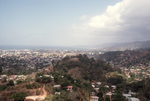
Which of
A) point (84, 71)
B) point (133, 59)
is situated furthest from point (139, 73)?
point (133, 59)

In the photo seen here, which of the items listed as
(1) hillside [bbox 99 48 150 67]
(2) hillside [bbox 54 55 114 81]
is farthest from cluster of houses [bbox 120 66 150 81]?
(1) hillside [bbox 99 48 150 67]

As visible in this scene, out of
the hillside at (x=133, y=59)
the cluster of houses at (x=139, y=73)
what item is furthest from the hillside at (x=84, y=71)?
the hillside at (x=133, y=59)

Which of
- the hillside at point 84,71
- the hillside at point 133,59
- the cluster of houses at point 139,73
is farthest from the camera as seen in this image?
the hillside at point 133,59

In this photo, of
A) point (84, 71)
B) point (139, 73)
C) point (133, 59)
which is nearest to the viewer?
point (84, 71)

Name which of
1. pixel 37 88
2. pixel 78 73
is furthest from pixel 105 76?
pixel 37 88

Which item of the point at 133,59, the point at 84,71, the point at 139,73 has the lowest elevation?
the point at 139,73

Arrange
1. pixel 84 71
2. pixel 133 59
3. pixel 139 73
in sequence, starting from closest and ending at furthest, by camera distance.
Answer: pixel 84 71 → pixel 139 73 → pixel 133 59

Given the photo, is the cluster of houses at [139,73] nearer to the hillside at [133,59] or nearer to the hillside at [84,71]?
the hillside at [84,71]

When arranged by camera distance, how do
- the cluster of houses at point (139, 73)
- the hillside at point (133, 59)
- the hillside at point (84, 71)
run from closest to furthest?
the hillside at point (84, 71)
the cluster of houses at point (139, 73)
the hillside at point (133, 59)

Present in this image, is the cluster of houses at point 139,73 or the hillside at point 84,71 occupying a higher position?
the hillside at point 84,71

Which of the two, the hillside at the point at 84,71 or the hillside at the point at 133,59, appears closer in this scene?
the hillside at the point at 84,71

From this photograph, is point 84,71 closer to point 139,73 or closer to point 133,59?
point 139,73
